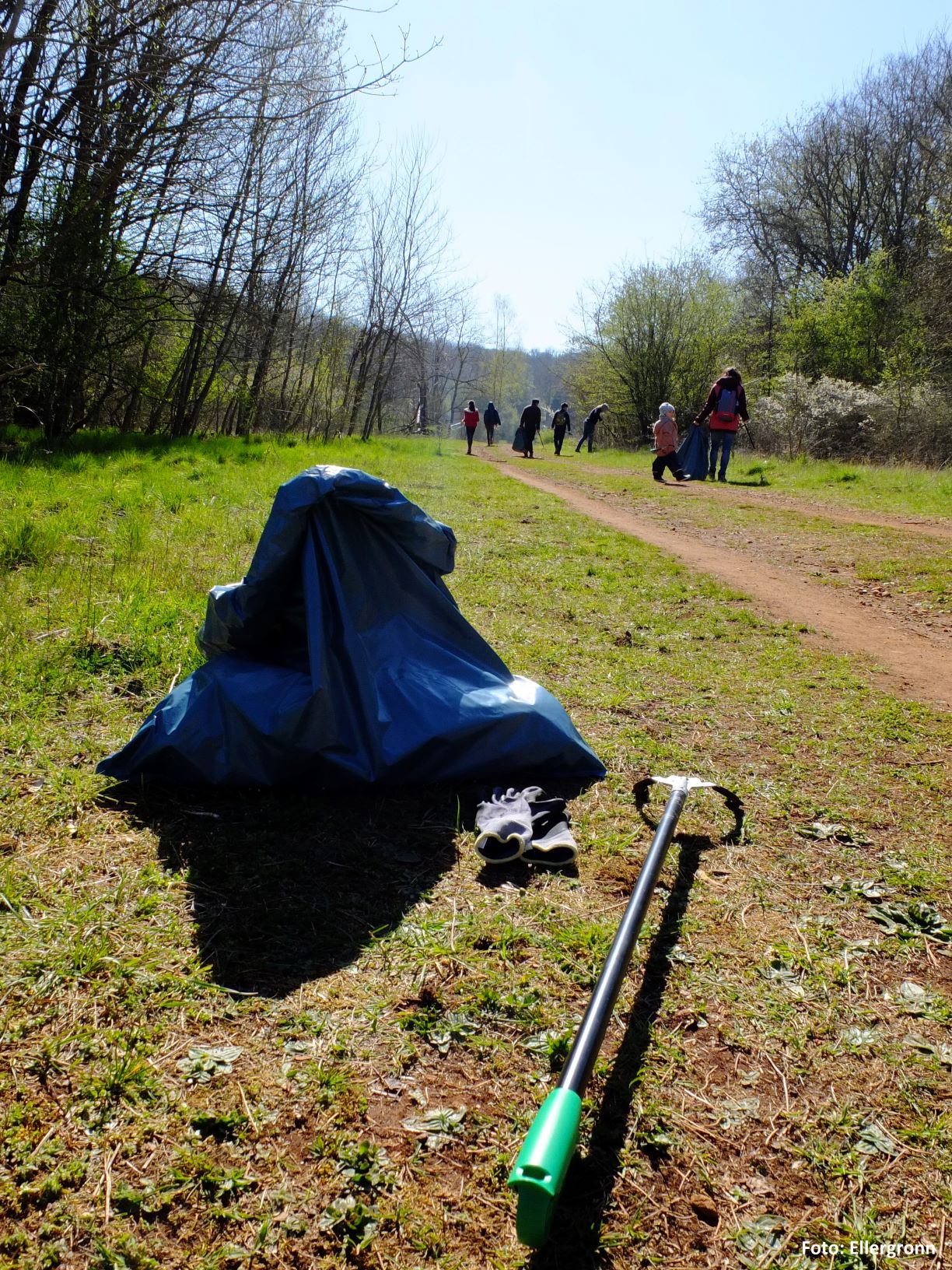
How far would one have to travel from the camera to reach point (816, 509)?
10961mm

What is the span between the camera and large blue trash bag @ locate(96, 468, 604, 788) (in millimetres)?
2770

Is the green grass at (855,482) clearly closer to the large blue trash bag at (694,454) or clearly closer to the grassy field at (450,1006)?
the large blue trash bag at (694,454)

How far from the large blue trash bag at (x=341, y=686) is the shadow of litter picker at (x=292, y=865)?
10 cm

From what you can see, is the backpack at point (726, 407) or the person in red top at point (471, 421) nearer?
the backpack at point (726, 407)

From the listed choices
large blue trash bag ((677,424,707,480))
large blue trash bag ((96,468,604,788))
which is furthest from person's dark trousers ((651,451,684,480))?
large blue trash bag ((96,468,604,788))

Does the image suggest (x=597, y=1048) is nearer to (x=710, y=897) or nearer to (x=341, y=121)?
(x=710, y=897)

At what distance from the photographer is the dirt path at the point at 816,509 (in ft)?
29.1

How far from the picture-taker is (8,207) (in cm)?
856

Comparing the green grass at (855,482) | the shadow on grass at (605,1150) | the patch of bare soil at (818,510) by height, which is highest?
the green grass at (855,482)

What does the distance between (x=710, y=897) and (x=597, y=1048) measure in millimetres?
1019

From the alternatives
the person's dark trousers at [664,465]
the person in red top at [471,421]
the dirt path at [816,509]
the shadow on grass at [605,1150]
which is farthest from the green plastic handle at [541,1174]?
the person in red top at [471,421]

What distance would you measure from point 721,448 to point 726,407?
3.96 feet

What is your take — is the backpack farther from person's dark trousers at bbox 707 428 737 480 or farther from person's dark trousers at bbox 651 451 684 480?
person's dark trousers at bbox 651 451 684 480

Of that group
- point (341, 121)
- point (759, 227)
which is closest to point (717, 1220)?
point (341, 121)
